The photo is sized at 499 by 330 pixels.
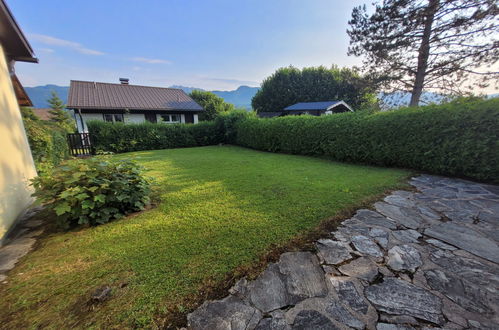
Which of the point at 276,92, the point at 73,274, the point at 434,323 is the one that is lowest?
the point at 73,274

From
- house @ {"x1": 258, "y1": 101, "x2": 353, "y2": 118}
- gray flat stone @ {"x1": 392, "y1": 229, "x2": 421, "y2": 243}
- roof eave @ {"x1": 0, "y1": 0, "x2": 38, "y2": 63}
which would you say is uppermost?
house @ {"x1": 258, "y1": 101, "x2": 353, "y2": 118}

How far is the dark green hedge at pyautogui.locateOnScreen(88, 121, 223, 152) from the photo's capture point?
10773mm

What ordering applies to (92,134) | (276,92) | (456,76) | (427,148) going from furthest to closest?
(276,92) → (92,134) → (456,76) → (427,148)

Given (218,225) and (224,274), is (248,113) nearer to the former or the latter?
(218,225)

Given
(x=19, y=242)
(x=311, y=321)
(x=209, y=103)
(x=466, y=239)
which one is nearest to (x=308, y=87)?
(x=209, y=103)

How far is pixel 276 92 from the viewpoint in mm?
27812

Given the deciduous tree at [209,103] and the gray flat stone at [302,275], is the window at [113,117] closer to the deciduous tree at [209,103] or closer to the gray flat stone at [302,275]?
the deciduous tree at [209,103]

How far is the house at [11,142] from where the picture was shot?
2.61 metres

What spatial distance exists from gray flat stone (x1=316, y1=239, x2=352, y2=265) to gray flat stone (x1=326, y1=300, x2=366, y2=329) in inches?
18.3

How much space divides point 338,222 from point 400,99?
11.9 m

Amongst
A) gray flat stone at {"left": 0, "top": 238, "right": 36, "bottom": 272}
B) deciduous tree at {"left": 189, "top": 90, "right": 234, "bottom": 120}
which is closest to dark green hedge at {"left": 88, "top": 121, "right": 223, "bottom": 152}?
gray flat stone at {"left": 0, "top": 238, "right": 36, "bottom": 272}

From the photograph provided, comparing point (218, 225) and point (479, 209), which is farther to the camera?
point (479, 209)

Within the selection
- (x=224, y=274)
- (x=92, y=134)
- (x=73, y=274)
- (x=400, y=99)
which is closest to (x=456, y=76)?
(x=400, y=99)

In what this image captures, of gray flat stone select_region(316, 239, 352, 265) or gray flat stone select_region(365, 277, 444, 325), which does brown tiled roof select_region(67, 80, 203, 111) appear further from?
gray flat stone select_region(365, 277, 444, 325)
